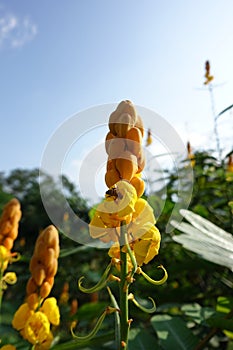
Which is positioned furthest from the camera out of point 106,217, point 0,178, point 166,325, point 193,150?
point 0,178

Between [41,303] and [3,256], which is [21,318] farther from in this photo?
[3,256]

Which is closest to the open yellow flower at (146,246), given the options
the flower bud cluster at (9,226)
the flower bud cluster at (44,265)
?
the flower bud cluster at (44,265)

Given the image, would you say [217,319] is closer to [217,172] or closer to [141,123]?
[141,123]

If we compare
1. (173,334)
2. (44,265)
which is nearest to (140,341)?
(173,334)

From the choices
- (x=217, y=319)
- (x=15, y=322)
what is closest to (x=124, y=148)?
(x=217, y=319)

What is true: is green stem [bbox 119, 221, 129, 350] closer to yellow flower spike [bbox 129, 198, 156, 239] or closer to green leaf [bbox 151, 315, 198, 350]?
yellow flower spike [bbox 129, 198, 156, 239]

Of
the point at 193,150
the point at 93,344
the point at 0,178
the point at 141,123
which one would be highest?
the point at 0,178

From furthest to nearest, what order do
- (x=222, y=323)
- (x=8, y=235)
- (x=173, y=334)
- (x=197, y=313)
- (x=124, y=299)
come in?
(x=8, y=235)
(x=197, y=313)
(x=173, y=334)
(x=222, y=323)
(x=124, y=299)
